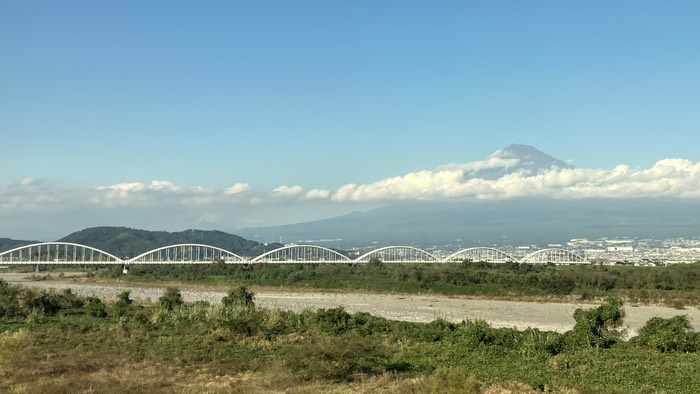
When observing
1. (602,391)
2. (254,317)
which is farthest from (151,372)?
(602,391)

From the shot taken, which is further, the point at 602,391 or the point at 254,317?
the point at 254,317

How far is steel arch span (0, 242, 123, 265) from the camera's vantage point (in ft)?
364

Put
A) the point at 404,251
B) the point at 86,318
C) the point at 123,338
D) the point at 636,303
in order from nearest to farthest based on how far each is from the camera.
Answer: the point at 123,338 < the point at 86,318 < the point at 636,303 < the point at 404,251

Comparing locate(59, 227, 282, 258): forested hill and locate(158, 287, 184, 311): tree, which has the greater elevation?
locate(59, 227, 282, 258): forested hill

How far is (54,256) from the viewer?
412ft

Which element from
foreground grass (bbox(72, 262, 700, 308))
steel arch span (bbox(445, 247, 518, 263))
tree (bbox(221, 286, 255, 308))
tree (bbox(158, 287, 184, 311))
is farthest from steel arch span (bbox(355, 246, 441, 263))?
tree (bbox(158, 287, 184, 311))

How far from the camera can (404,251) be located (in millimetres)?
120000

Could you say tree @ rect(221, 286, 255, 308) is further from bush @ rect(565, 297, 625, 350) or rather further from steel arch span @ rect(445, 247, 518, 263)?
steel arch span @ rect(445, 247, 518, 263)

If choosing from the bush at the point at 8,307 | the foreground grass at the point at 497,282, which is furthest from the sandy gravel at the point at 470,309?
the bush at the point at 8,307

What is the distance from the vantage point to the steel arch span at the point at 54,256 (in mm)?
110919

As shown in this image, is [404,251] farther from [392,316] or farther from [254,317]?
[254,317]

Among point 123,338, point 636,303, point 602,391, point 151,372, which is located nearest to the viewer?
point 602,391

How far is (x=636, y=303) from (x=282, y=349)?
131 feet

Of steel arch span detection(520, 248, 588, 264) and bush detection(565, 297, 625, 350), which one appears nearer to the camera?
bush detection(565, 297, 625, 350)
